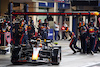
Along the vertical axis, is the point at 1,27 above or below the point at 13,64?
above

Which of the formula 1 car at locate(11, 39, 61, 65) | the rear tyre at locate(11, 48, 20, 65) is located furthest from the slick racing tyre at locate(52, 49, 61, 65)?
the rear tyre at locate(11, 48, 20, 65)

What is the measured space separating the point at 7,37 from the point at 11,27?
2.56 ft

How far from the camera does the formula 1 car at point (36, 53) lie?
11.7 metres

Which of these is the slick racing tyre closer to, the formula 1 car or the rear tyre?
the formula 1 car

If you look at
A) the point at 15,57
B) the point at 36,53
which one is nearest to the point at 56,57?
the point at 36,53

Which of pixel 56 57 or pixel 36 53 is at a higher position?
pixel 36 53

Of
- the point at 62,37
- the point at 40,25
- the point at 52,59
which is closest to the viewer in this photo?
the point at 52,59

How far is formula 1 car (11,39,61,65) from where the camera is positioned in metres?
11.7

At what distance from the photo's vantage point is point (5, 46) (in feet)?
52.4

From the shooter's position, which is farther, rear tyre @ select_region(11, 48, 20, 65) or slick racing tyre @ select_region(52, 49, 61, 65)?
rear tyre @ select_region(11, 48, 20, 65)

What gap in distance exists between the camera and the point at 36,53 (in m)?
11.7

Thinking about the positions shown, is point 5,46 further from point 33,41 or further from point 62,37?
point 62,37

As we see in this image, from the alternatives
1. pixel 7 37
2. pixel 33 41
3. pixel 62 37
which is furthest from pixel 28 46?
pixel 62 37

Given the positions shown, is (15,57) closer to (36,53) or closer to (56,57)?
(36,53)
